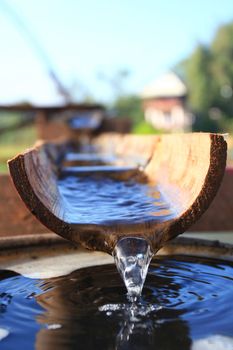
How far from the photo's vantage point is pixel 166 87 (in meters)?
62.1

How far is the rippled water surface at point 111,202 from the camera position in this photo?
2076mm

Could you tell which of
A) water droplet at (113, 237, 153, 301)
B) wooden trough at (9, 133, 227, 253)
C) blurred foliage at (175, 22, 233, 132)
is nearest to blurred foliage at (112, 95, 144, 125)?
blurred foliage at (175, 22, 233, 132)

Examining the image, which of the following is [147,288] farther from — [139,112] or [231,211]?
[139,112]

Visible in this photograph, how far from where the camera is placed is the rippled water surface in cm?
208

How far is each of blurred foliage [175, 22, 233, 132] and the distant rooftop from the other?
6886mm

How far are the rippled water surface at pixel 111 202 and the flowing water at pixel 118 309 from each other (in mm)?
247

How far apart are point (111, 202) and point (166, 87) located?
60.5 m

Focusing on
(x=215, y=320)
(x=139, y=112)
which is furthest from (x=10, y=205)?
(x=139, y=112)

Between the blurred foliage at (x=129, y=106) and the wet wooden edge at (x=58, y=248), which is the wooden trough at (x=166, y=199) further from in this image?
the blurred foliage at (x=129, y=106)

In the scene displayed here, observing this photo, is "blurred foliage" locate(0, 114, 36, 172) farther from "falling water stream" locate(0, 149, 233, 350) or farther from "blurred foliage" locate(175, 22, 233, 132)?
"blurred foliage" locate(175, 22, 233, 132)

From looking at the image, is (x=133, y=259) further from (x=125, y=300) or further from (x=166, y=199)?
(x=166, y=199)

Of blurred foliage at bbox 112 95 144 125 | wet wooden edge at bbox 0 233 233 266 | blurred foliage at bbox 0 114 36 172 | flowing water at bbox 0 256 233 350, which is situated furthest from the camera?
blurred foliage at bbox 112 95 144 125

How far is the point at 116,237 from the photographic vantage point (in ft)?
6.39

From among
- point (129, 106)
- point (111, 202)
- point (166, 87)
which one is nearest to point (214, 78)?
point (166, 87)
